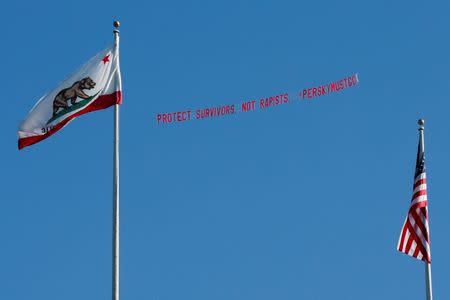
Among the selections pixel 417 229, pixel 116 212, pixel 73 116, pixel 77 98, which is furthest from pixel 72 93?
pixel 417 229

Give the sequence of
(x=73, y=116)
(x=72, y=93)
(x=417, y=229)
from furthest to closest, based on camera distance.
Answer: (x=417, y=229) → (x=72, y=93) → (x=73, y=116)

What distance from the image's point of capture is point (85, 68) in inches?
1375

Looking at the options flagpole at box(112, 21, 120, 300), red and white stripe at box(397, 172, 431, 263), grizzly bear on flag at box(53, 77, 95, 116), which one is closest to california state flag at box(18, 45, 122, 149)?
grizzly bear on flag at box(53, 77, 95, 116)

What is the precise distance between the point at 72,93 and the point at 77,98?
0.81 ft

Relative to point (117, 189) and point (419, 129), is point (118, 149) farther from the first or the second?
point (419, 129)

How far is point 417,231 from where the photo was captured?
126 ft

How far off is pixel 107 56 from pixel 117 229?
5798mm

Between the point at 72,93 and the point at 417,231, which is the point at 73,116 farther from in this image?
the point at 417,231

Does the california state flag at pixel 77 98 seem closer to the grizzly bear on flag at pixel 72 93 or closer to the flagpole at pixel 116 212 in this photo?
the grizzly bear on flag at pixel 72 93

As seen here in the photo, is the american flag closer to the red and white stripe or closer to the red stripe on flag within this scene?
the red and white stripe

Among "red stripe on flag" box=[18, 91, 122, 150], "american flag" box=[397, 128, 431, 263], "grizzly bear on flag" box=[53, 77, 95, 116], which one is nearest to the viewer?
"red stripe on flag" box=[18, 91, 122, 150]

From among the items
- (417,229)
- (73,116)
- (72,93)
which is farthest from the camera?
(417,229)

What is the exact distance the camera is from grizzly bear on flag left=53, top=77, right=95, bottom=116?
113 feet

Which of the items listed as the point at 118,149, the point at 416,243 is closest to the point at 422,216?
the point at 416,243
